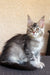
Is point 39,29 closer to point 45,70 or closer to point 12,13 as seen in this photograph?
point 45,70

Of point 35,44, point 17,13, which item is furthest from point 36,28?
point 17,13

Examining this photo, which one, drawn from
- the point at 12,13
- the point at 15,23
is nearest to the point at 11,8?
the point at 12,13

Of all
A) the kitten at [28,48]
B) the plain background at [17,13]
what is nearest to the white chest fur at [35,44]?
the kitten at [28,48]

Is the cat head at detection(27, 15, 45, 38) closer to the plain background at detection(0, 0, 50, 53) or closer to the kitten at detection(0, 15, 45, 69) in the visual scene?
the kitten at detection(0, 15, 45, 69)

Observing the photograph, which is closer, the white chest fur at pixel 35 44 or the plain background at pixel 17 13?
the white chest fur at pixel 35 44

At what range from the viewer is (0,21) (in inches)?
118

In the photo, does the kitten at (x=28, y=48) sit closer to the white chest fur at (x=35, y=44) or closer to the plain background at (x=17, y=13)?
the white chest fur at (x=35, y=44)

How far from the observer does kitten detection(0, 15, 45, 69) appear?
1.34m

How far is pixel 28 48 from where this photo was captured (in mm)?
1350

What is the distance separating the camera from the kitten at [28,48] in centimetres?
134

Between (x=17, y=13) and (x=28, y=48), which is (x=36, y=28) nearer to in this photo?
(x=28, y=48)

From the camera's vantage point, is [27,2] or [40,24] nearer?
[40,24]

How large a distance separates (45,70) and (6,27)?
1.90 metres

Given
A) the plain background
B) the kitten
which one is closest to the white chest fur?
the kitten
